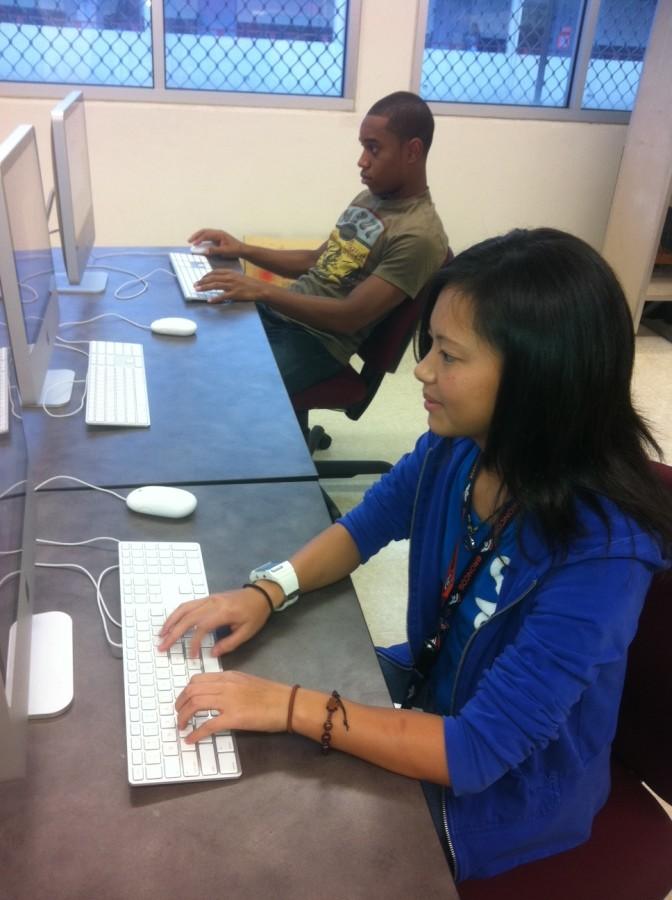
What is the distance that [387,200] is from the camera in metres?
2.27

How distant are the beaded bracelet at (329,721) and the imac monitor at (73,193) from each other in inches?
51.7

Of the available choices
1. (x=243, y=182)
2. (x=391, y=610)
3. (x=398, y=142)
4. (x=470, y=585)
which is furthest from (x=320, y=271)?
(x=470, y=585)

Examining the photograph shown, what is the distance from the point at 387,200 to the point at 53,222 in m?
1.42

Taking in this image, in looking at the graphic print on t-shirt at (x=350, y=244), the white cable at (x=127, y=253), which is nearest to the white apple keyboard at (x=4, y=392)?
the graphic print on t-shirt at (x=350, y=244)

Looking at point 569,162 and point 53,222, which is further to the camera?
point 569,162

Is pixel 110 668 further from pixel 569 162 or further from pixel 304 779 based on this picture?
pixel 569 162

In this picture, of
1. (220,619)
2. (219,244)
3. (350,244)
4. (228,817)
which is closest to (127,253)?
A: (219,244)

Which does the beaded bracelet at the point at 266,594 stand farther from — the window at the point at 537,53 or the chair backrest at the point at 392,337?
the window at the point at 537,53

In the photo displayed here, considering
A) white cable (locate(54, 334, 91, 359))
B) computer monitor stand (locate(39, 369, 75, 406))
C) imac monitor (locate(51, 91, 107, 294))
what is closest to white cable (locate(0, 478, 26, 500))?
computer monitor stand (locate(39, 369, 75, 406))

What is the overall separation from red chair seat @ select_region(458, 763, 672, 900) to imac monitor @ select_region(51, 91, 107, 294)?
4.91 ft

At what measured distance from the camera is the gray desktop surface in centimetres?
66

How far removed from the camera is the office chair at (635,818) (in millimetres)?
917

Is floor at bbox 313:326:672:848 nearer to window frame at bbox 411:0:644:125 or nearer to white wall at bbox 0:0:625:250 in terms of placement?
white wall at bbox 0:0:625:250

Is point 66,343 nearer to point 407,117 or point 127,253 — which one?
point 127,253
